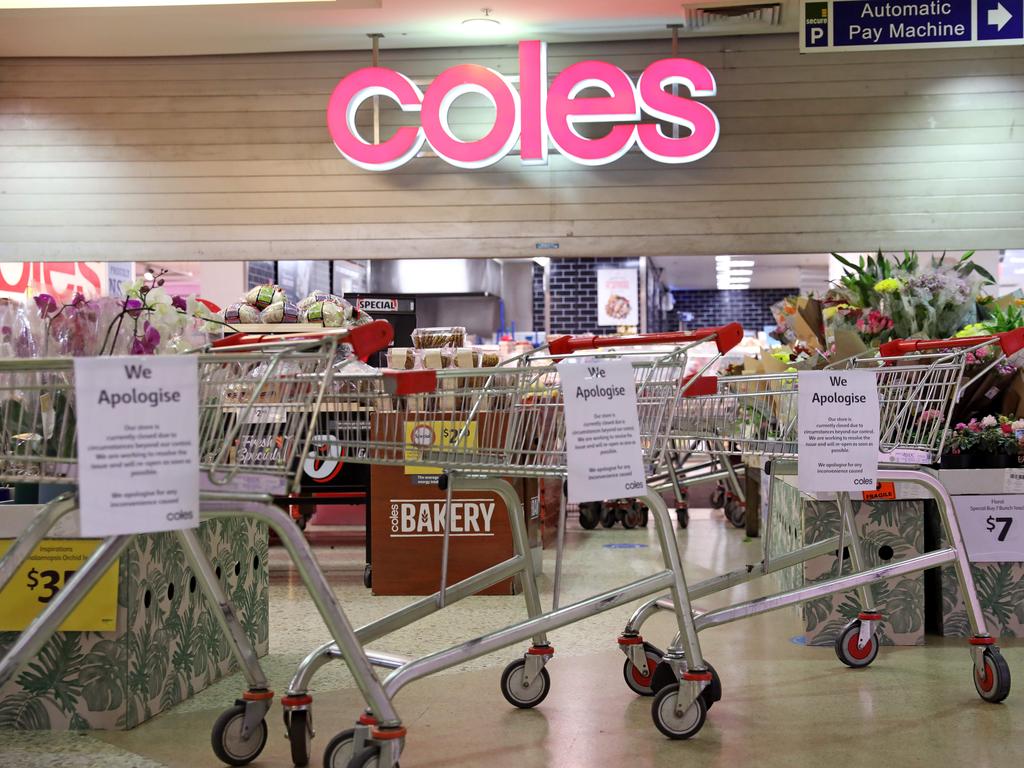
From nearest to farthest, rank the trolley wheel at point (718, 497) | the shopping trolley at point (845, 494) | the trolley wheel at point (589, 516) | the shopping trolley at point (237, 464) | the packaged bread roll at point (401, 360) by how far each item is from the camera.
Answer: the shopping trolley at point (237, 464) → the shopping trolley at point (845, 494) → the packaged bread roll at point (401, 360) → the trolley wheel at point (589, 516) → the trolley wheel at point (718, 497)

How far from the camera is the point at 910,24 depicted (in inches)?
235

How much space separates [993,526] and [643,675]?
1502 mm

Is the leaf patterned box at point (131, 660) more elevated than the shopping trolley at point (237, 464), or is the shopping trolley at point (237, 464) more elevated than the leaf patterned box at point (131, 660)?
the shopping trolley at point (237, 464)

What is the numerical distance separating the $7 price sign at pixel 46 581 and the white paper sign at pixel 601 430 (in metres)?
1.44

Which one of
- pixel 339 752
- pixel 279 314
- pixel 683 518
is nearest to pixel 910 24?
pixel 683 518

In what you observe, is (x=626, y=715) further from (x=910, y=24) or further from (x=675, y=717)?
(x=910, y=24)

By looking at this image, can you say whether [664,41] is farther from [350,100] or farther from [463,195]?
[350,100]

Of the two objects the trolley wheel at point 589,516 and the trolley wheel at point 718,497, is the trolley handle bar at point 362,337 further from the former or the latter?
the trolley wheel at point 718,497

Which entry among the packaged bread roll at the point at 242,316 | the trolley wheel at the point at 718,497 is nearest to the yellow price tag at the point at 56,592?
the packaged bread roll at the point at 242,316

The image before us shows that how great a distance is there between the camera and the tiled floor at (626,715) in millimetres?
2717

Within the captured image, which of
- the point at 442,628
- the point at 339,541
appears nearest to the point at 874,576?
the point at 442,628

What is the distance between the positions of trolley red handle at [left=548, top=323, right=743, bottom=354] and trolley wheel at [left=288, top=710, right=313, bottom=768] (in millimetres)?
1120

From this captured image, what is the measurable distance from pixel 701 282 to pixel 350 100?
14809mm

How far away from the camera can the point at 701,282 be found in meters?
21.7
